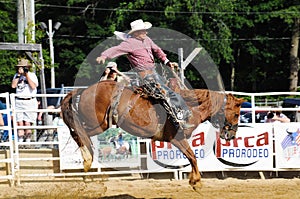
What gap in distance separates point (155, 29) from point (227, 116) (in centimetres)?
2702

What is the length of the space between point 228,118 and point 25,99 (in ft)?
14.3

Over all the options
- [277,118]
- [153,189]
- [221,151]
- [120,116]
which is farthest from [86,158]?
[277,118]

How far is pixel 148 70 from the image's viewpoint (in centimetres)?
862

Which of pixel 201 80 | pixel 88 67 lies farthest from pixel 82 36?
pixel 88 67

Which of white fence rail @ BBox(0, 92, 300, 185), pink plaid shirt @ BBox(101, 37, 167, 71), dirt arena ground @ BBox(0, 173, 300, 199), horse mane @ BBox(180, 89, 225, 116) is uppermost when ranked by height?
Answer: pink plaid shirt @ BBox(101, 37, 167, 71)

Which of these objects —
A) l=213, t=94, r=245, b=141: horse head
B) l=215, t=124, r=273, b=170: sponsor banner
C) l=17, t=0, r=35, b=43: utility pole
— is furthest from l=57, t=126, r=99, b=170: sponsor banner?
l=17, t=0, r=35, b=43: utility pole

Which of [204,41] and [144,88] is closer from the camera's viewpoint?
[144,88]

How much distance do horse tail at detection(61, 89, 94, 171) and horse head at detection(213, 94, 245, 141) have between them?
2.01m

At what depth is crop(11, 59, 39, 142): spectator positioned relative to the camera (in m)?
11.6

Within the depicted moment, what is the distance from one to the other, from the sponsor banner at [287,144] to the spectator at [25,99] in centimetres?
471

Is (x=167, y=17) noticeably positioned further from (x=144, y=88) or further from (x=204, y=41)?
(x=144, y=88)

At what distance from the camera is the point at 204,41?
34062 mm

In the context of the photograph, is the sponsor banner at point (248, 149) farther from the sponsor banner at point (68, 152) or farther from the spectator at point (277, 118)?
the sponsor banner at point (68, 152)

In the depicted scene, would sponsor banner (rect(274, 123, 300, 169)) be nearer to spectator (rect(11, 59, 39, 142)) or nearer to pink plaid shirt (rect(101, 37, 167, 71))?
pink plaid shirt (rect(101, 37, 167, 71))
